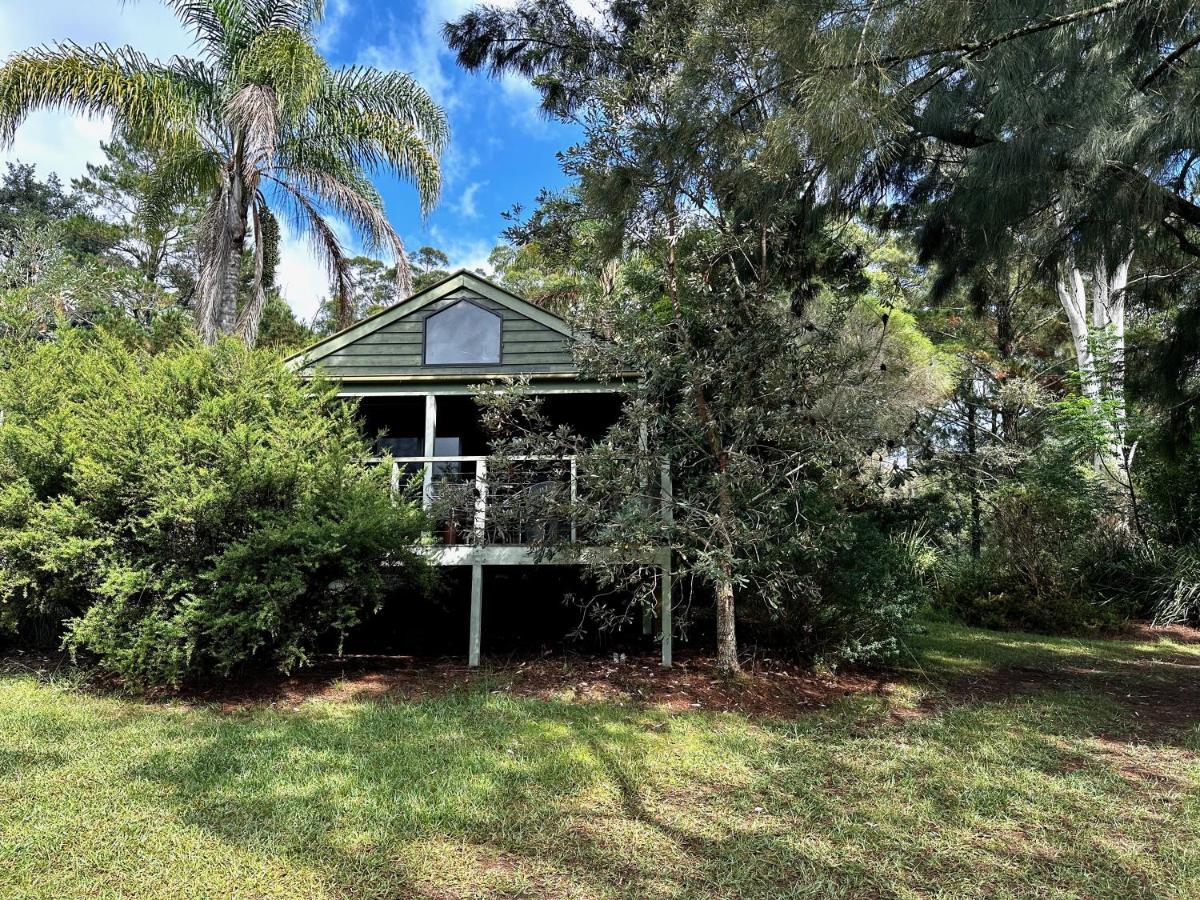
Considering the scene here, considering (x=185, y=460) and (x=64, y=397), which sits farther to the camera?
(x=64, y=397)

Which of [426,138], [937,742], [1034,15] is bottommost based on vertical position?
[937,742]

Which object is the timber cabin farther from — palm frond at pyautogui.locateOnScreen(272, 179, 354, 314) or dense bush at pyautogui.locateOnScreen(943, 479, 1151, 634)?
dense bush at pyautogui.locateOnScreen(943, 479, 1151, 634)

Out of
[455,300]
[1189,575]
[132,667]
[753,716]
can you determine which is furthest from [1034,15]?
[1189,575]

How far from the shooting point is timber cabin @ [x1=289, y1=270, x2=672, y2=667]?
26.0 ft

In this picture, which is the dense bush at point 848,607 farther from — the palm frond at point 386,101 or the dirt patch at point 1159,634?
the palm frond at point 386,101

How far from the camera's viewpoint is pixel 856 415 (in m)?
6.98

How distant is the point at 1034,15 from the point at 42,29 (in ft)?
42.5

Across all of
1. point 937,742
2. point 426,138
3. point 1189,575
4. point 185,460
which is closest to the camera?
point 937,742

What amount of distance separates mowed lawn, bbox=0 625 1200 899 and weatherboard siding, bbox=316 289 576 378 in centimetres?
455

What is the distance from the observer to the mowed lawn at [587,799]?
324cm

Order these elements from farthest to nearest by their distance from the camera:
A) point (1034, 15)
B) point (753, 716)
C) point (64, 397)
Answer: point (64, 397) → point (753, 716) → point (1034, 15)

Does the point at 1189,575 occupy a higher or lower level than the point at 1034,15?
lower

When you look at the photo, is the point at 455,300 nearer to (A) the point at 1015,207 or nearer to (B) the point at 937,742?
(A) the point at 1015,207

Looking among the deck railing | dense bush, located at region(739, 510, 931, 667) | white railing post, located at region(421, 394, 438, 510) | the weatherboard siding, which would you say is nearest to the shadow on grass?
dense bush, located at region(739, 510, 931, 667)
